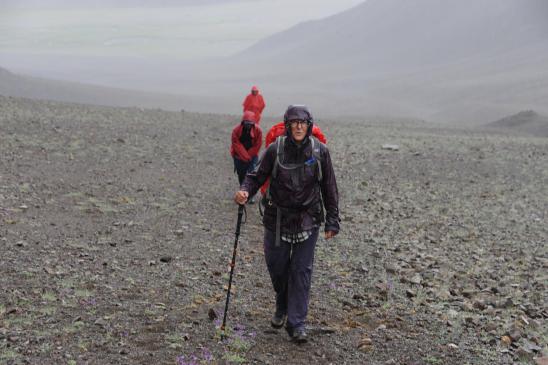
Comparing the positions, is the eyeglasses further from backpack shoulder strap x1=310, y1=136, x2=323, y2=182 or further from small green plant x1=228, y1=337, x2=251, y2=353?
small green plant x1=228, y1=337, x2=251, y2=353

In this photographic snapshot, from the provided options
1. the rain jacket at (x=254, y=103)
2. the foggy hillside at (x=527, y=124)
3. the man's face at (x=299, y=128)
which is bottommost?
the man's face at (x=299, y=128)

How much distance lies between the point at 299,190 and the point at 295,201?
0.34 ft

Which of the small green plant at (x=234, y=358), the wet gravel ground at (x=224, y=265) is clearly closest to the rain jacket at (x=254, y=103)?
the wet gravel ground at (x=224, y=265)

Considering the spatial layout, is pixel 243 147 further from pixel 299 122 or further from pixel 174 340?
pixel 174 340

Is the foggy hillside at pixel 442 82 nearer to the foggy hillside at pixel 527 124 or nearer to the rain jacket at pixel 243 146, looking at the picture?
the foggy hillside at pixel 527 124

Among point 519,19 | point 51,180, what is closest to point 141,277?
point 51,180

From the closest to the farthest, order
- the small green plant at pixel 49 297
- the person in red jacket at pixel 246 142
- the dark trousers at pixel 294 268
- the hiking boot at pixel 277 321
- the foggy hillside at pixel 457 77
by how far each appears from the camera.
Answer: the dark trousers at pixel 294 268 → the hiking boot at pixel 277 321 → the small green plant at pixel 49 297 → the person in red jacket at pixel 246 142 → the foggy hillside at pixel 457 77

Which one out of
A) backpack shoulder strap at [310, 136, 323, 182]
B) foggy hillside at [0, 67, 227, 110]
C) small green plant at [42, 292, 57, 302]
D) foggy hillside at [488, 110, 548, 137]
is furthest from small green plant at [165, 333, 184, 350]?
foggy hillside at [0, 67, 227, 110]

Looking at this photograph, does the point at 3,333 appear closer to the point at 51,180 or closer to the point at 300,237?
the point at 300,237

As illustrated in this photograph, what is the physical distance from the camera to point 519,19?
185 m

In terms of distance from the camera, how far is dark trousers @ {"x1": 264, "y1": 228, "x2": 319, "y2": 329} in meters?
6.10

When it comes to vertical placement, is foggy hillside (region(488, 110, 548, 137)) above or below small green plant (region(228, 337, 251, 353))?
above

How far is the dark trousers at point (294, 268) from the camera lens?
20.0 ft

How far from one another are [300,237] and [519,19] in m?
196
